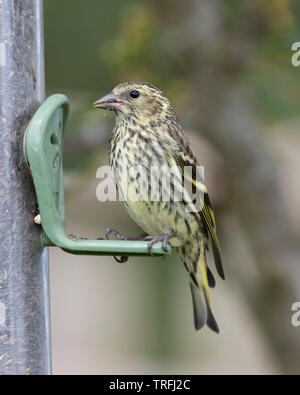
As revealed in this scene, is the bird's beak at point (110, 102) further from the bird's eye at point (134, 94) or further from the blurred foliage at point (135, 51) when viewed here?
the blurred foliage at point (135, 51)

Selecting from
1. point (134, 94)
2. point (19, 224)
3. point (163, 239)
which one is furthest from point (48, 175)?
point (134, 94)

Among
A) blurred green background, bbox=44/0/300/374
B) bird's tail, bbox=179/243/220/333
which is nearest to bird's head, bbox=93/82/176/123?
blurred green background, bbox=44/0/300/374

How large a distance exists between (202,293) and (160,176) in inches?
39.8

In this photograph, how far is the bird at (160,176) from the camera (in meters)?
4.98

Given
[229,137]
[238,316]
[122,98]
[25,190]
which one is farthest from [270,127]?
[238,316]

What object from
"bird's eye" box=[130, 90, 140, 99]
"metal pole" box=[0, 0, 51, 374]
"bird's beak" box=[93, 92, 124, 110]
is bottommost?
"metal pole" box=[0, 0, 51, 374]

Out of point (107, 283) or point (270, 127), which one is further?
point (107, 283)

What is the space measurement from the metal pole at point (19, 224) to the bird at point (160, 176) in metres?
0.64

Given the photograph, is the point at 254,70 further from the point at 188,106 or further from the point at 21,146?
the point at 21,146

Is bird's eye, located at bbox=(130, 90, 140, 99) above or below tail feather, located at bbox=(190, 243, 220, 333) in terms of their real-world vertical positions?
above

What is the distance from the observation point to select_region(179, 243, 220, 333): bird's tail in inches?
216

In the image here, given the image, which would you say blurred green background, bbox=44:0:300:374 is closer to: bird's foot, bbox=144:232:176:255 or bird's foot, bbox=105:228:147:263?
bird's foot, bbox=105:228:147:263

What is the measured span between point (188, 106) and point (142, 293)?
18.0 feet
